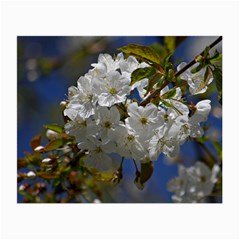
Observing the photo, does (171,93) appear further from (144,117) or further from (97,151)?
(97,151)

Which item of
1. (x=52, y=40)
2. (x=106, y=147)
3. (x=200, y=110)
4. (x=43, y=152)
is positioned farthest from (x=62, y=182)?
(x=52, y=40)

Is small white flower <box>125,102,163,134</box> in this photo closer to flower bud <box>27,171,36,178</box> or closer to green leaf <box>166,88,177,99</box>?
green leaf <box>166,88,177,99</box>

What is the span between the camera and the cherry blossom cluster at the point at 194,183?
119 inches

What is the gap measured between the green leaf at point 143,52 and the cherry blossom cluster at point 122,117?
0.25 ft

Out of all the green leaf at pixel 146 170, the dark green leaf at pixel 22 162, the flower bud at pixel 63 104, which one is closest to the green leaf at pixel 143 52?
the flower bud at pixel 63 104

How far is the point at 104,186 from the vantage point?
3828mm

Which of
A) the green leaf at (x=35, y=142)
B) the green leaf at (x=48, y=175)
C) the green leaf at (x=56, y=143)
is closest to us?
the green leaf at (x=56, y=143)

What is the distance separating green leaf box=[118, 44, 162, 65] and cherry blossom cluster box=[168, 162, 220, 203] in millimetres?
1409

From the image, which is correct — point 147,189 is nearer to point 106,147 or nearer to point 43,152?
point 43,152

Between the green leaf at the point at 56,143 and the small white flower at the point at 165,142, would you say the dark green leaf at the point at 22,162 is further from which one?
the small white flower at the point at 165,142

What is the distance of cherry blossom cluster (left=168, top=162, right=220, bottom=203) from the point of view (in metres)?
3.04

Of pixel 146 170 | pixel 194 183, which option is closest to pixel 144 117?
pixel 146 170

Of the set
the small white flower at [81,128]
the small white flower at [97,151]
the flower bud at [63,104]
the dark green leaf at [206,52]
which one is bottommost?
the small white flower at [97,151]

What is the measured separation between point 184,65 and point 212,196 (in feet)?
4.55
